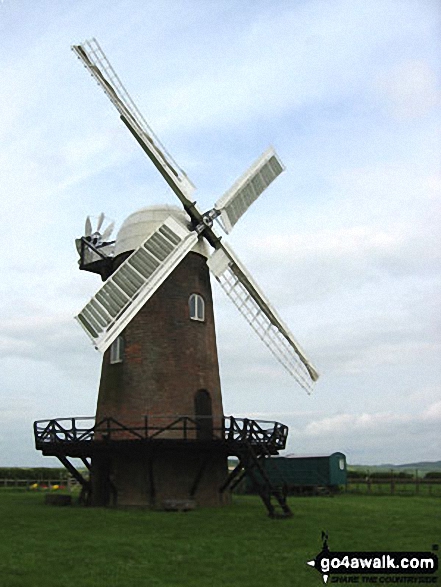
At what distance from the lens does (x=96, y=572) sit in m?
Answer: 12.0

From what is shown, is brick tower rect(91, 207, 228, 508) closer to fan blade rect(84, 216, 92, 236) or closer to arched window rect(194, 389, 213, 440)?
arched window rect(194, 389, 213, 440)

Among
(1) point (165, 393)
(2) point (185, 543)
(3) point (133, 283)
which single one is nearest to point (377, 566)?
(2) point (185, 543)

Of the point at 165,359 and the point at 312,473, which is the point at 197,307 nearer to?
the point at 165,359

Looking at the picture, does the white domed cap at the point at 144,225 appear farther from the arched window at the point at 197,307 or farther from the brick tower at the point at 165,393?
the arched window at the point at 197,307

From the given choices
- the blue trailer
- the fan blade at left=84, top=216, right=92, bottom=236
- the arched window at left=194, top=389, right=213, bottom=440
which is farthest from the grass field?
the blue trailer

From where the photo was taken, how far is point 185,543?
15.0 metres

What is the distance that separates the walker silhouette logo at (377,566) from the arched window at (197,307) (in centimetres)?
1164

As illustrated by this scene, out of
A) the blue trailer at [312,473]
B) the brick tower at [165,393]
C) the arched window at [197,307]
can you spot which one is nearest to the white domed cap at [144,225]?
the brick tower at [165,393]

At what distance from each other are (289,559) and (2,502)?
1672cm

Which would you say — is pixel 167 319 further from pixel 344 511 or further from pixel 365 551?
pixel 365 551

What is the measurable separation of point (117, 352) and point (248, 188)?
7877 millimetres

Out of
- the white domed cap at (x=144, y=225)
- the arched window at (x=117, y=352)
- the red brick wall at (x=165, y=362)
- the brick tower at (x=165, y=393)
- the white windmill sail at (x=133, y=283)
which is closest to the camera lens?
the white windmill sail at (x=133, y=283)

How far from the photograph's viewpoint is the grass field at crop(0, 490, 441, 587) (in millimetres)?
11703

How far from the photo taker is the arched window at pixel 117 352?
23.3 m
